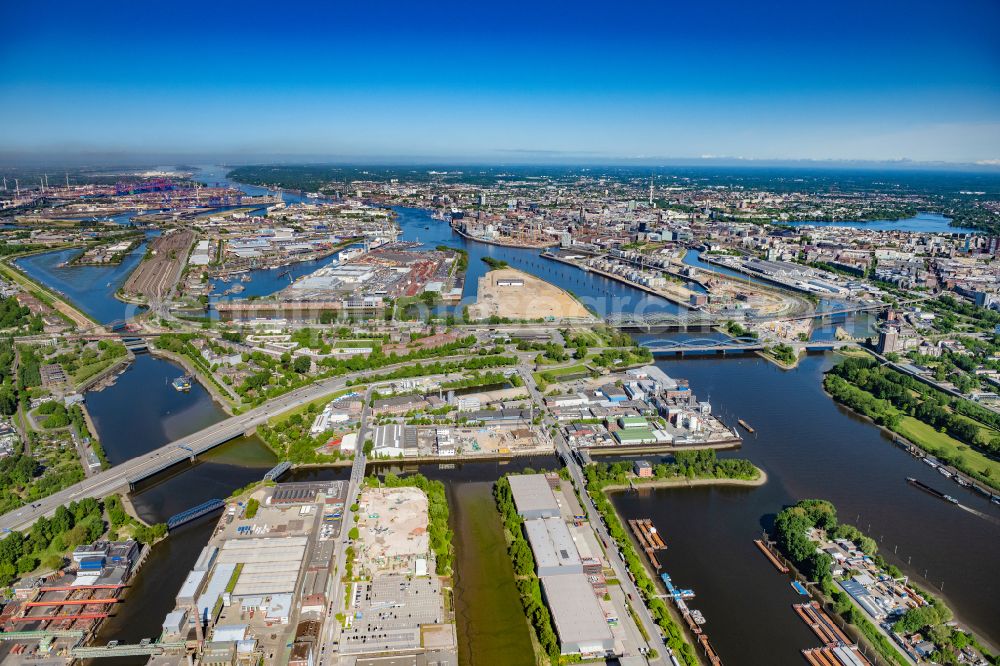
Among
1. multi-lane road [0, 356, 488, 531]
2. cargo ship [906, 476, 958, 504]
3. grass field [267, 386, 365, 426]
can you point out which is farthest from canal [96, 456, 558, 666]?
cargo ship [906, 476, 958, 504]

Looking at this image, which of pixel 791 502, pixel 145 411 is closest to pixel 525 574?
pixel 791 502

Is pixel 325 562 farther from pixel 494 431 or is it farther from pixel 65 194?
pixel 65 194

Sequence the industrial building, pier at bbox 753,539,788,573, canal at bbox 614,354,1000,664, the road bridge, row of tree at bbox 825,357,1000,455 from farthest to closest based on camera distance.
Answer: the road bridge < row of tree at bbox 825,357,1000,455 < pier at bbox 753,539,788,573 < the industrial building < canal at bbox 614,354,1000,664

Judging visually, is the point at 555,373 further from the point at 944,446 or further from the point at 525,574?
the point at 944,446

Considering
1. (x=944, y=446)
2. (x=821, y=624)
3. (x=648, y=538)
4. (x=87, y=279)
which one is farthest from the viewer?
(x=87, y=279)

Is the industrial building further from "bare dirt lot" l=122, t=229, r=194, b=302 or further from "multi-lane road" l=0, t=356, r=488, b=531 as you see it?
"bare dirt lot" l=122, t=229, r=194, b=302

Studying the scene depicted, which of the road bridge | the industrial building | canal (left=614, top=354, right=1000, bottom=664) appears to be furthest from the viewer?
the road bridge
